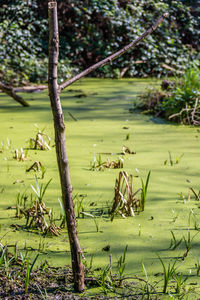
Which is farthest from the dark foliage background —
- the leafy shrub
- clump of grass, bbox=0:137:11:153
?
clump of grass, bbox=0:137:11:153

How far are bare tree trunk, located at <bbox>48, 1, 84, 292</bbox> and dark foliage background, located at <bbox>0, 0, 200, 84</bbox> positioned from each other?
6589 mm

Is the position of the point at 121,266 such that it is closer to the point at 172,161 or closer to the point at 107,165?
the point at 107,165

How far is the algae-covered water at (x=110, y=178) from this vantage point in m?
1.94

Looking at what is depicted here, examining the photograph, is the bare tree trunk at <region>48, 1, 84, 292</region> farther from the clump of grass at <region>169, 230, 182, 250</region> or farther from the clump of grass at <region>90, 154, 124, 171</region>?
→ the clump of grass at <region>90, 154, 124, 171</region>

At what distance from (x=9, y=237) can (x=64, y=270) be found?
15.3 inches

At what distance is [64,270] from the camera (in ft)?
5.74

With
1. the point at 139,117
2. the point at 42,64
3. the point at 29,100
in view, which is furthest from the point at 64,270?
the point at 42,64

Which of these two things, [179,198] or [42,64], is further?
[42,64]

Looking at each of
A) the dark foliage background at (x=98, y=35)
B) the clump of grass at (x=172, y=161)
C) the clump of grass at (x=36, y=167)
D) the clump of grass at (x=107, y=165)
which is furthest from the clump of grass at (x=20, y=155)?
the dark foliage background at (x=98, y=35)

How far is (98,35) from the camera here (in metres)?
8.88

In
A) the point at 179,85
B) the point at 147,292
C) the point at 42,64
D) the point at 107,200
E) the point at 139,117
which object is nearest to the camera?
the point at 147,292

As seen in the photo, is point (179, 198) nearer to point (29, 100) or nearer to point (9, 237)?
point (9, 237)

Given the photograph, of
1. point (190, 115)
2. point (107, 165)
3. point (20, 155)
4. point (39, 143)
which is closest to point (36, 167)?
point (20, 155)

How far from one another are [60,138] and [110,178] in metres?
1.47
